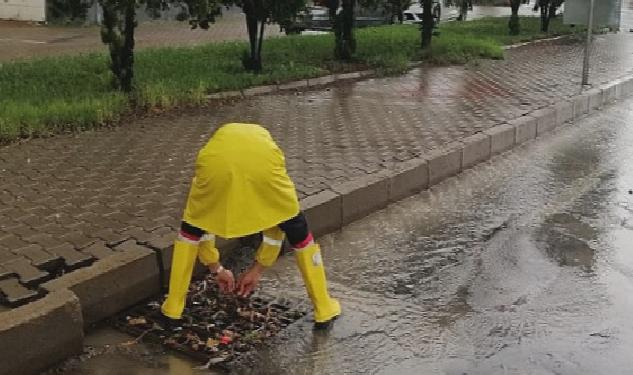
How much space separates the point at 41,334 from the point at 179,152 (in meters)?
3.49

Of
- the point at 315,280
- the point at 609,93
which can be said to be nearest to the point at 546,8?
the point at 609,93

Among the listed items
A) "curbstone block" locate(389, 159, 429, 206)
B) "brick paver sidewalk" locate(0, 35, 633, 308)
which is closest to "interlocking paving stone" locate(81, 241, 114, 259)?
"brick paver sidewalk" locate(0, 35, 633, 308)

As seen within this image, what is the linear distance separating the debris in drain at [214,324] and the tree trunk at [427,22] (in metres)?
10.9

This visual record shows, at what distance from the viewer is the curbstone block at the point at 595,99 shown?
428 inches

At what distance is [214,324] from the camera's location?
4141 mm

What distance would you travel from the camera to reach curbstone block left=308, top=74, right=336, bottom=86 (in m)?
11.1

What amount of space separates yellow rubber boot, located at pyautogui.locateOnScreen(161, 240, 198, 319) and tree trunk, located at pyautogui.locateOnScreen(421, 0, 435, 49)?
36.8 ft

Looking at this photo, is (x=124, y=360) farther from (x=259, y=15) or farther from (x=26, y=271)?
(x=259, y=15)

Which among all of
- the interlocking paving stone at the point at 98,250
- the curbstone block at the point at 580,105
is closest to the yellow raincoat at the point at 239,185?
the interlocking paving stone at the point at 98,250

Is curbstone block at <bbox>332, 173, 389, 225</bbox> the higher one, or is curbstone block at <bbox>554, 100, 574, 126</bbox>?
curbstone block at <bbox>554, 100, 574, 126</bbox>

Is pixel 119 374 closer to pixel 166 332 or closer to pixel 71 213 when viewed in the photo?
pixel 166 332

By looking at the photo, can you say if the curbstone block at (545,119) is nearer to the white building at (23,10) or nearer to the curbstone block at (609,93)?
the curbstone block at (609,93)

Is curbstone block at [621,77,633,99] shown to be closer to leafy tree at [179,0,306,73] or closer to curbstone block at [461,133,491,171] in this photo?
curbstone block at [461,133,491,171]

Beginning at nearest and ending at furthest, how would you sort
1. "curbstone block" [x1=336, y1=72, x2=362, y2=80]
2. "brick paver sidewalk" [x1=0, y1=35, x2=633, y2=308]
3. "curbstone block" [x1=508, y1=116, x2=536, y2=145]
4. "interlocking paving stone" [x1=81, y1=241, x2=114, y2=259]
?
"interlocking paving stone" [x1=81, y1=241, x2=114, y2=259], "brick paver sidewalk" [x1=0, y1=35, x2=633, y2=308], "curbstone block" [x1=508, y1=116, x2=536, y2=145], "curbstone block" [x1=336, y1=72, x2=362, y2=80]
